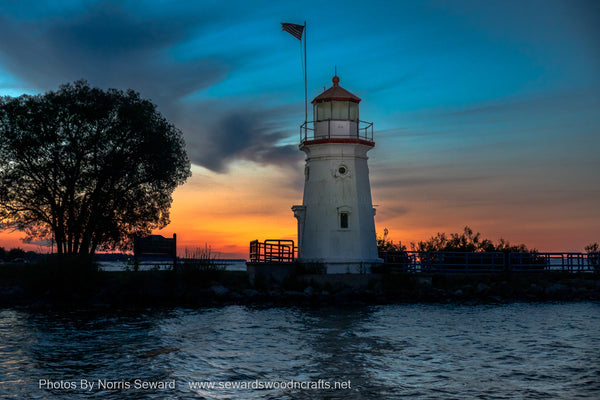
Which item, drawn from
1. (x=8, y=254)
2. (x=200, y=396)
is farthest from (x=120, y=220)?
(x=200, y=396)

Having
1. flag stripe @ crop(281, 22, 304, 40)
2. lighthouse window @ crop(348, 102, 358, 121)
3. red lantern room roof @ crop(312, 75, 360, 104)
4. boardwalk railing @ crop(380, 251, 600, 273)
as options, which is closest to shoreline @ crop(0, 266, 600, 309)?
boardwalk railing @ crop(380, 251, 600, 273)

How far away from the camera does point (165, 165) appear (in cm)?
3891

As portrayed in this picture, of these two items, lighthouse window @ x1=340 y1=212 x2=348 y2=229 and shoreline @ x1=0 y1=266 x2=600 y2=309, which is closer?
shoreline @ x1=0 y1=266 x2=600 y2=309

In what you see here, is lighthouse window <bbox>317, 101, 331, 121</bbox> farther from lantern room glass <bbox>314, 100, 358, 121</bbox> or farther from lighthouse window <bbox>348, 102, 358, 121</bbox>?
lighthouse window <bbox>348, 102, 358, 121</bbox>

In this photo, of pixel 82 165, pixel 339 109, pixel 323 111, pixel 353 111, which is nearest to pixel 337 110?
pixel 339 109

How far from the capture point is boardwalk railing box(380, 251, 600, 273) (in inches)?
1470

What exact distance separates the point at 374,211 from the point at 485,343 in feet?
54.7

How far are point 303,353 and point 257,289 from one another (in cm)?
1538

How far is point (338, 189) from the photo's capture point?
34.9 m

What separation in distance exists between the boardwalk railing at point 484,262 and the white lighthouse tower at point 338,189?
10.1 ft

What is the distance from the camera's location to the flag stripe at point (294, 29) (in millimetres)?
33850

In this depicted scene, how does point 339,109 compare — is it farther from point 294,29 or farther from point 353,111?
point 294,29

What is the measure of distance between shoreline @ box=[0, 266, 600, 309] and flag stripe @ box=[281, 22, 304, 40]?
13.3 metres

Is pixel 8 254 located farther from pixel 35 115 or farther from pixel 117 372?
pixel 117 372
